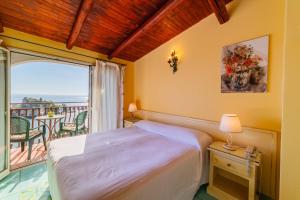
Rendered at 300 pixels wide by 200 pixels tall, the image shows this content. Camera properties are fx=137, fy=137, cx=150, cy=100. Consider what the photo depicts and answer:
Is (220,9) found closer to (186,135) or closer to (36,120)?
(186,135)

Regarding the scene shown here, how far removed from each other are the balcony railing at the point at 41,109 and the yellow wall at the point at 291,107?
4.83 metres

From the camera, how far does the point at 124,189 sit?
1.09 m

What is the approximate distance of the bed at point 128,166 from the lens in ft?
3.63

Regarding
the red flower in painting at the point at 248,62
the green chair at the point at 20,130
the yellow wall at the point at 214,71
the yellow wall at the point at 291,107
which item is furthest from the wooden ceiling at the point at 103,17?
the green chair at the point at 20,130

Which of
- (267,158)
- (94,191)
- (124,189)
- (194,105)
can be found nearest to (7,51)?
(94,191)

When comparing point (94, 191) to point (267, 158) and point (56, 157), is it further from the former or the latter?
point (267, 158)

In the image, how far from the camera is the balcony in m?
2.85

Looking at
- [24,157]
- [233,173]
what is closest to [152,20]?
[233,173]

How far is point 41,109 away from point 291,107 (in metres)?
5.34

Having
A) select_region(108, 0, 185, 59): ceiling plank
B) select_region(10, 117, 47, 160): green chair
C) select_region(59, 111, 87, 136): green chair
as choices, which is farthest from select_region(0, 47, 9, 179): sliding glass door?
select_region(108, 0, 185, 59): ceiling plank

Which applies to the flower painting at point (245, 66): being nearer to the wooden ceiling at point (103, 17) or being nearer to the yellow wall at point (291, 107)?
the wooden ceiling at point (103, 17)

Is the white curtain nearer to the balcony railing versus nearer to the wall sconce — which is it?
the wall sconce

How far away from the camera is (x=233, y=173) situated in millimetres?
1814

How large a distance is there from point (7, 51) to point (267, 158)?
13.7ft
